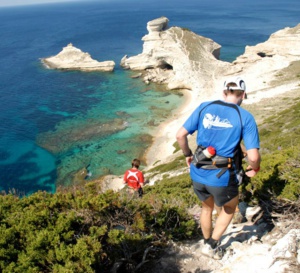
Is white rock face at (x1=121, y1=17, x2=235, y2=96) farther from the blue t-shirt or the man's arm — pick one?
the blue t-shirt

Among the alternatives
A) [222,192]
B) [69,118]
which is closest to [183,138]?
[222,192]

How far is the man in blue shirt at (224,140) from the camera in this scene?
4023 millimetres

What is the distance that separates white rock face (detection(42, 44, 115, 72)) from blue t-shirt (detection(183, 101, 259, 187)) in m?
57.5

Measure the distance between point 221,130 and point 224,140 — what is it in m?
0.16

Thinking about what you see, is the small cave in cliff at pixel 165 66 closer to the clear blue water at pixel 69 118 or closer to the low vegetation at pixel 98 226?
the clear blue water at pixel 69 118

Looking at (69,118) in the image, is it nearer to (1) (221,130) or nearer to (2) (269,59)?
(2) (269,59)

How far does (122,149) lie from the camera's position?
102 feet

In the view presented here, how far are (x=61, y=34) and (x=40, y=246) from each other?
379ft

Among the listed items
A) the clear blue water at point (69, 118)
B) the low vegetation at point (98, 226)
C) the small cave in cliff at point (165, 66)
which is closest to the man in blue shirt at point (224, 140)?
the low vegetation at point (98, 226)

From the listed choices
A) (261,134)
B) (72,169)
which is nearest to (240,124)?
(261,134)

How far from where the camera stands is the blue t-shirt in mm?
4004

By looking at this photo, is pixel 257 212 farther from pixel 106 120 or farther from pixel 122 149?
pixel 106 120

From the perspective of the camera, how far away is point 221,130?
4109 millimetres

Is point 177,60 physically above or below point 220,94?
above
